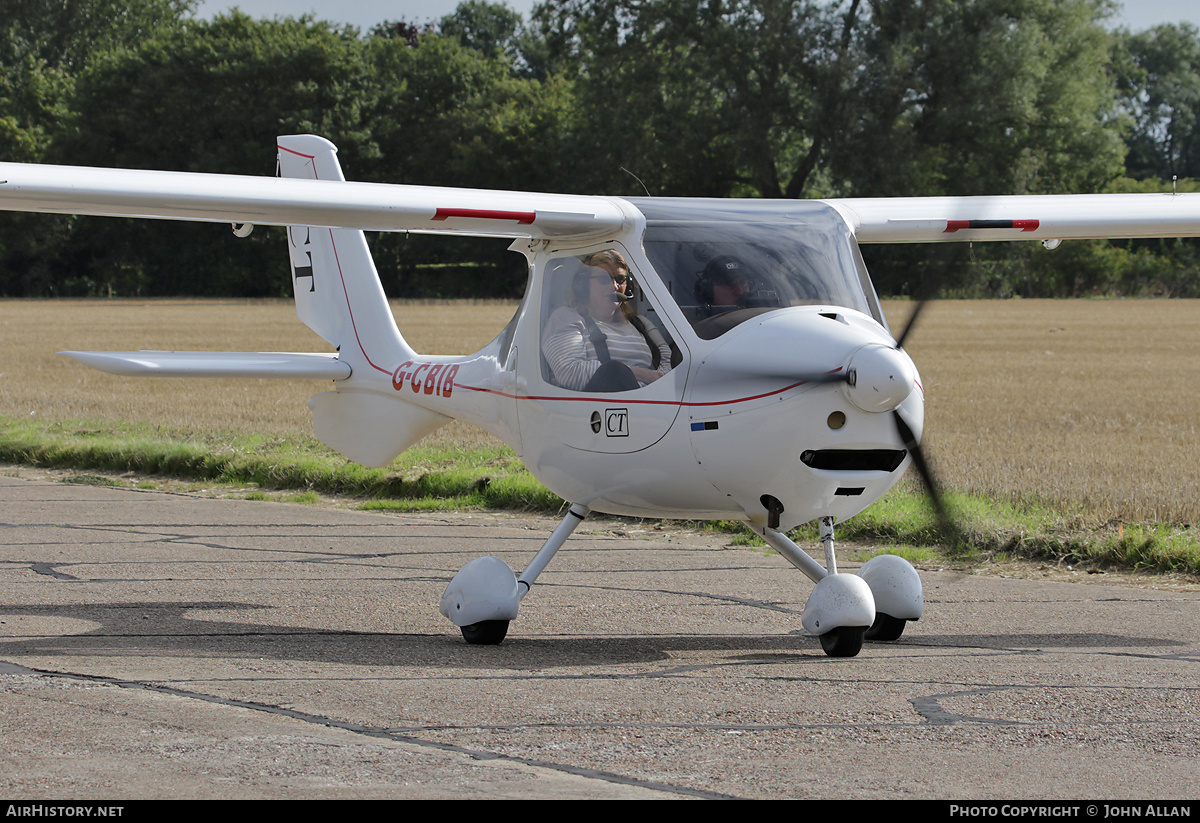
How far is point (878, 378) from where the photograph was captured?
19.2 ft

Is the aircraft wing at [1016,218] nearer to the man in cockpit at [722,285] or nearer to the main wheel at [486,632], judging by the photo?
the man in cockpit at [722,285]

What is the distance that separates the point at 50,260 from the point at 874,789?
244 feet

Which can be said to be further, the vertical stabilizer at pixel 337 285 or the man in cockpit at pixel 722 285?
the vertical stabilizer at pixel 337 285

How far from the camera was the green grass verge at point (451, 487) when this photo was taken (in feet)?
30.6

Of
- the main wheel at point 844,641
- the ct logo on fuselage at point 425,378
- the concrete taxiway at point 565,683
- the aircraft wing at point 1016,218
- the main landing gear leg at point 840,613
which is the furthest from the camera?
the ct logo on fuselage at point 425,378

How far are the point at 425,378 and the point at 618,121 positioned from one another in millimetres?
51450

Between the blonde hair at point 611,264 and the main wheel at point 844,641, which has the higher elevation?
the blonde hair at point 611,264

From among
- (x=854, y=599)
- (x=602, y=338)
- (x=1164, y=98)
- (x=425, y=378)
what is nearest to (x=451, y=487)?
(x=425, y=378)

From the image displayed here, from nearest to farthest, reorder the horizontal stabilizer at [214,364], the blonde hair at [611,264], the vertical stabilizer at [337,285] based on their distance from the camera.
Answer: the blonde hair at [611,264] < the horizontal stabilizer at [214,364] < the vertical stabilizer at [337,285]

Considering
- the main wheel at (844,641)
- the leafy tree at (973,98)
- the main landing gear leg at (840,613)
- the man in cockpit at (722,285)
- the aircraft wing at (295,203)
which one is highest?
the leafy tree at (973,98)

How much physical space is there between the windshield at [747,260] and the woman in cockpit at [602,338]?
26cm

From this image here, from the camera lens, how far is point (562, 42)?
62094 mm

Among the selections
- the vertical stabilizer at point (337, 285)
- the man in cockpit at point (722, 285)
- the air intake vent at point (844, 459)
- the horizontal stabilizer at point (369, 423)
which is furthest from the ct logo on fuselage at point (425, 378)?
the air intake vent at point (844, 459)

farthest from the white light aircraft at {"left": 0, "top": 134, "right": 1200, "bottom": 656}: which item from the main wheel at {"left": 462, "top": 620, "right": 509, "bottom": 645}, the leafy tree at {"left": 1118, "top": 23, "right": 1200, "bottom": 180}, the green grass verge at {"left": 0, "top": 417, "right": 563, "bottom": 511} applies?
the leafy tree at {"left": 1118, "top": 23, "right": 1200, "bottom": 180}
